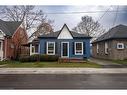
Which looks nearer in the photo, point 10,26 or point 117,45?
point 117,45

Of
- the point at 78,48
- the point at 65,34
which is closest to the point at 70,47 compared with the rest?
the point at 78,48

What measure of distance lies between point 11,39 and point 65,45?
31.2ft

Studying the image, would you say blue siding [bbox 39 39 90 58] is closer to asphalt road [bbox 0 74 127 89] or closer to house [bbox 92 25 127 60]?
house [bbox 92 25 127 60]

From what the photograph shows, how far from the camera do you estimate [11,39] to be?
39562 mm

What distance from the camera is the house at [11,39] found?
35778 millimetres

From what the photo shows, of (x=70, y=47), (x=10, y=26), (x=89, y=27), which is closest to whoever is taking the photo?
(x=70, y=47)

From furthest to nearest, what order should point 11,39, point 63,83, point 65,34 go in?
point 11,39, point 65,34, point 63,83

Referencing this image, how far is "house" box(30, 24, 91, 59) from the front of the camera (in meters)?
34.1

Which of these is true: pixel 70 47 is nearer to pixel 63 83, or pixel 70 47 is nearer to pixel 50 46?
pixel 50 46

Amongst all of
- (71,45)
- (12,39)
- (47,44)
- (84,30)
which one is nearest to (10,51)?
(12,39)

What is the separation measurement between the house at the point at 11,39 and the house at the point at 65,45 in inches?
200

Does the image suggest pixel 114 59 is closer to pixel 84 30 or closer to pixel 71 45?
pixel 71 45

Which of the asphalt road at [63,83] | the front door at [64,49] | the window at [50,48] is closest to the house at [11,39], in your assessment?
the window at [50,48]

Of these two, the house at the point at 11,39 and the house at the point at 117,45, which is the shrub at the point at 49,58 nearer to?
the house at the point at 11,39
